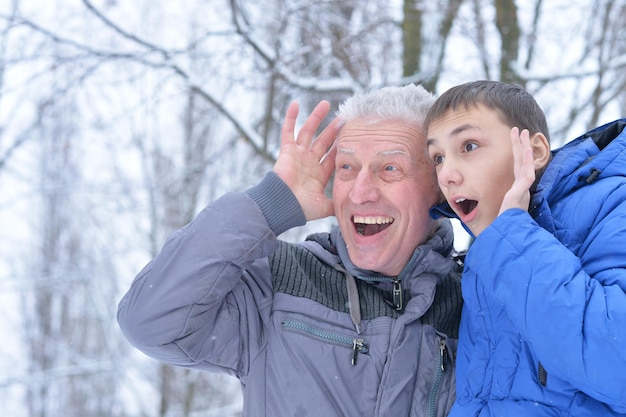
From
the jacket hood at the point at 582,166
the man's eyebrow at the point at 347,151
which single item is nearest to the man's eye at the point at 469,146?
the jacket hood at the point at 582,166

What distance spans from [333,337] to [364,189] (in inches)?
21.9

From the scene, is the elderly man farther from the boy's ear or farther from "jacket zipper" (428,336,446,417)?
the boy's ear

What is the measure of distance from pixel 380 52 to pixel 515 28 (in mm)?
1109

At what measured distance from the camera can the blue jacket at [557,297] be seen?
148 centimetres

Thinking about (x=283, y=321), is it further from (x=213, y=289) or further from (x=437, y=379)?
(x=437, y=379)

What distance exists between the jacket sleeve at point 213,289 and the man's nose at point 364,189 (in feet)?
0.77

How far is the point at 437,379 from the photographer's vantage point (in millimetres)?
2115

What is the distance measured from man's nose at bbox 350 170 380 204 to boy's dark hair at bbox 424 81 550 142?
1.46ft

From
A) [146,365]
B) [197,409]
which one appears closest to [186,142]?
[146,365]

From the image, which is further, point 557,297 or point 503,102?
point 503,102

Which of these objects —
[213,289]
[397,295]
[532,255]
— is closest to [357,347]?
[397,295]

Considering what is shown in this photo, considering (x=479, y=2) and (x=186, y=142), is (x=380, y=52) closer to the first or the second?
(x=479, y=2)

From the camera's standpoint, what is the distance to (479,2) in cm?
534

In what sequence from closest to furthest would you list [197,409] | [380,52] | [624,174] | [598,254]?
[598,254] < [624,174] < [380,52] < [197,409]
